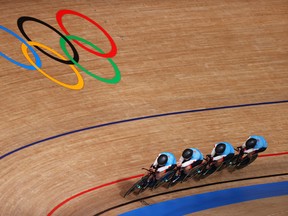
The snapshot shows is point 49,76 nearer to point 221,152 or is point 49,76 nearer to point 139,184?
point 139,184

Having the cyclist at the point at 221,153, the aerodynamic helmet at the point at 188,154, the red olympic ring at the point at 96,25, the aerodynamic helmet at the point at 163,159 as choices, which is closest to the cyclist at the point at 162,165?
the aerodynamic helmet at the point at 163,159

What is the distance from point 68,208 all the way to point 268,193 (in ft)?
9.11

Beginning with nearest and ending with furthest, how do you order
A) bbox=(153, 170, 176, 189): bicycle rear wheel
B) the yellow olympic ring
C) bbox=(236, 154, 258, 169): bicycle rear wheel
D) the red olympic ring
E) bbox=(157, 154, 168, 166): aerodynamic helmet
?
bbox=(157, 154, 168, 166): aerodynamic helmet
bbox=(153, 170, 176, 189): bicycle rear wheel
bbox=(236, 154, 258, 169): bicycle rear wheel
the yellow olympic ring
the red olympic ring

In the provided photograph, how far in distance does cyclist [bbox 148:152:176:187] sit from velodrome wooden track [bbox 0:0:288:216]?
377 millimetres

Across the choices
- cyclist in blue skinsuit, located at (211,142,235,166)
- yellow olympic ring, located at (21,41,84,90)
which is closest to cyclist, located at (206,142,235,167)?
cyclist in blue skinsuit, located at (211,142,235,166)

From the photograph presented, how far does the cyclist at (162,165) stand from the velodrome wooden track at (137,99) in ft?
1.24

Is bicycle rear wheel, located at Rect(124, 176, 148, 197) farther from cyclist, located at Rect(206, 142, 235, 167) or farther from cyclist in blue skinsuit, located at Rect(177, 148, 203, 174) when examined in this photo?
cyclist, located at Rect(206, 142, 235, 167)

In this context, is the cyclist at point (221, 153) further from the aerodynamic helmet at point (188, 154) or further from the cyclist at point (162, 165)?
the cyclist at point (162, 165)

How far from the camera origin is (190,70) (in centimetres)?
1173

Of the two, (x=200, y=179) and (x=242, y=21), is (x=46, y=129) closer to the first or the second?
(x=200, y=179)

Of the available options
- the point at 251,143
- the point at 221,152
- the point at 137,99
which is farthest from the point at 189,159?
the point at 137,99

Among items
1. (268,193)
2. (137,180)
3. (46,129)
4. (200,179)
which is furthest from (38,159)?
(268,193)

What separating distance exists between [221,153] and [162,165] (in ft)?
2.99

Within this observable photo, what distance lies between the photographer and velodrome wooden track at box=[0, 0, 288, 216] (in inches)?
370
